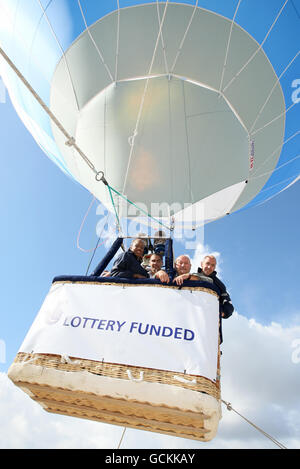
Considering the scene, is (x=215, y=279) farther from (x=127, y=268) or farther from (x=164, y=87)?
(x=164, y=87)

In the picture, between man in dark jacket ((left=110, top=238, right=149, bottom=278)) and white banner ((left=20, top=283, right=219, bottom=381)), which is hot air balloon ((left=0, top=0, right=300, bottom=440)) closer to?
man in dark jacket ((left=110, top=238, right=149, bottom=278))

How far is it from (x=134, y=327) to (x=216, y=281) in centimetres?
84

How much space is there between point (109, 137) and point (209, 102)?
62.2 inches

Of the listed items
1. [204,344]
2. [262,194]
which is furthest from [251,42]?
[204,344]

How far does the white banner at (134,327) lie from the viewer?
181cm

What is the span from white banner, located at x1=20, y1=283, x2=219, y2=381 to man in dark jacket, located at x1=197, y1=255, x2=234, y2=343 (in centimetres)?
32

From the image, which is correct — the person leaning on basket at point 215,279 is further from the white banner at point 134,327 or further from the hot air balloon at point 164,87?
the hot air balloon at point 164,87

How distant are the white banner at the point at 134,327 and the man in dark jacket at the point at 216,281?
320mm

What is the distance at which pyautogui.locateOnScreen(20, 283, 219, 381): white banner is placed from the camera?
181 cm

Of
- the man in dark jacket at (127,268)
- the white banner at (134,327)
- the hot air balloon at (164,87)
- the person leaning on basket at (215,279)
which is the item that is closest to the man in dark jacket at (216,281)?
the person leaning on basket at (215,279)

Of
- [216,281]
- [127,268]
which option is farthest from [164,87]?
[216,281]

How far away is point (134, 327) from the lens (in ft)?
6.39

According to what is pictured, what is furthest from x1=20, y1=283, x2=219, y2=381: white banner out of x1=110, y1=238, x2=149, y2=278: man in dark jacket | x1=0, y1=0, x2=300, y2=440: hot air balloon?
x1=0, y1=0, x2=300, y2=440: hot air balloon

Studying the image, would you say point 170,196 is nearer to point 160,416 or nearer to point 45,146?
point 45,146
